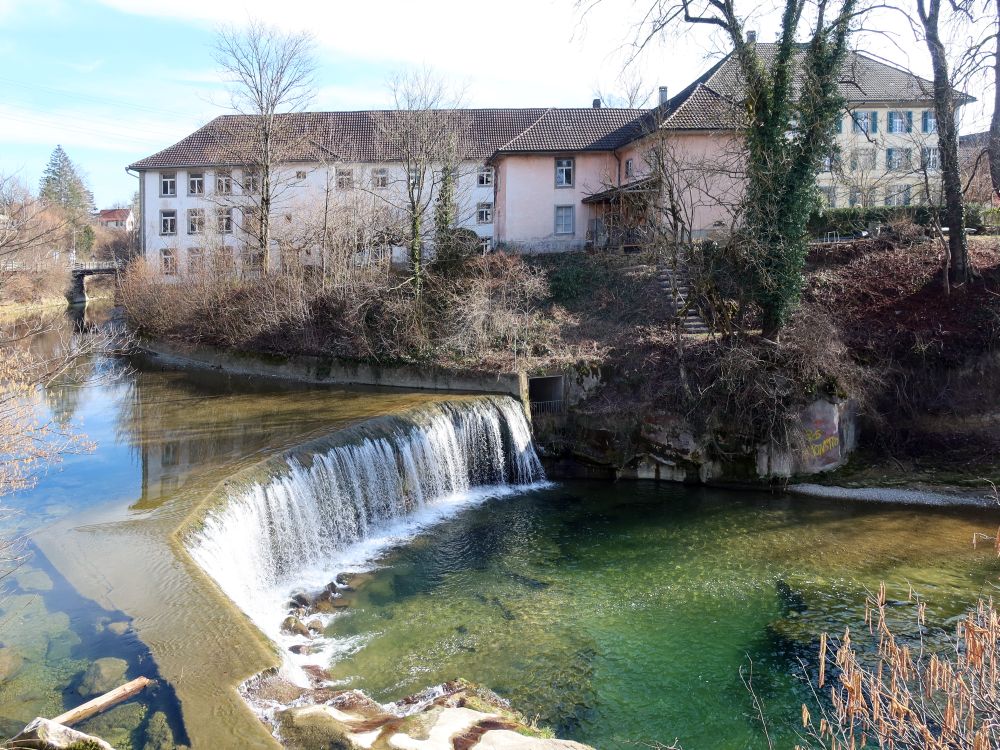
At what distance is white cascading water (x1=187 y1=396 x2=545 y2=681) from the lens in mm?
10477

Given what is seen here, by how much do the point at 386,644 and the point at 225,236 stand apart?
87.9 ft

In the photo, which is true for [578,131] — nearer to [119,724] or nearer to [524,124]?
[524,124]

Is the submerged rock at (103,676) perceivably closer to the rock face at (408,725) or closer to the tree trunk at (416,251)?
the rock face at (408,725)

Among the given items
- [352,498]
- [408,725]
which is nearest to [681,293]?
[352,498]

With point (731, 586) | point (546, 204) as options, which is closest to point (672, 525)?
point (731, 586)

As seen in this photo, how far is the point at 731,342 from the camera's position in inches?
693

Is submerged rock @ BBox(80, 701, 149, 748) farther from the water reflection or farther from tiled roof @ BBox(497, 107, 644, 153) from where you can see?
tiled roof @ BBox(497, 107, 644, 153)

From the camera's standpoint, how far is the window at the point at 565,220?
3156 centimetres

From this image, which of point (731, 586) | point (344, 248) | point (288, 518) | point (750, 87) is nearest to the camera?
point (731, 586)

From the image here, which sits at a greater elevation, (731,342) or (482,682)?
(731,342)

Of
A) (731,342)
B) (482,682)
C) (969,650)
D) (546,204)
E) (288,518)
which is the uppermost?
(546,204)

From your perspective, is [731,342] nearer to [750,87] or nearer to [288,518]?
[750,87]

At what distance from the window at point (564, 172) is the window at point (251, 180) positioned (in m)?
12.4

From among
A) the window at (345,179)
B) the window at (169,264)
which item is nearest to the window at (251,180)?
the window at (345,179)
